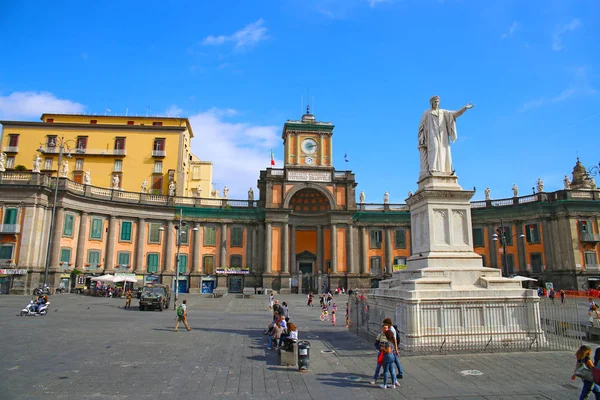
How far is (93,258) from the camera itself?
4216 cm

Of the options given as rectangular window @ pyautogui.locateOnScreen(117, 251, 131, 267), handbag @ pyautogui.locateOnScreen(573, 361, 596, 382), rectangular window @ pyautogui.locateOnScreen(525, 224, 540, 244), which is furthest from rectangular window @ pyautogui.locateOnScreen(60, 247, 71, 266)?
rectangular window @ pyautogui.locateOnScreen(525, 224, 540, 244)

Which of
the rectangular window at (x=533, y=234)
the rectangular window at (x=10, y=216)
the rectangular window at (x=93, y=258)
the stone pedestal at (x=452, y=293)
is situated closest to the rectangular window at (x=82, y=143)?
the rectangular window at (x=93, y=258)

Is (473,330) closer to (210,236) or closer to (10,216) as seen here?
(10,216)

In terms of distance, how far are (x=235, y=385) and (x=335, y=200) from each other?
41668 mm

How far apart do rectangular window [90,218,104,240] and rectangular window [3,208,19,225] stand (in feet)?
24.4

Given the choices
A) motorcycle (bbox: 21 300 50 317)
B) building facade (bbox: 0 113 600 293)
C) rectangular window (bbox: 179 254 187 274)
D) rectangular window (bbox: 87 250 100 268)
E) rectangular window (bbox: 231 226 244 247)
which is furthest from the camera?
rectangular window (bbox: 231 226 244 247)

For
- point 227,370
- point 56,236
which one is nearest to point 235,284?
point 56,236

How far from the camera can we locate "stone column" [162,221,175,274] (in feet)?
152

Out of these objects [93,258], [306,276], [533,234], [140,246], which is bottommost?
[306,276]

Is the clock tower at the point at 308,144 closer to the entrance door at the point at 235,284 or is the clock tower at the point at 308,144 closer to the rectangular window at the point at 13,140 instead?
the entrance door at the point at 235,284

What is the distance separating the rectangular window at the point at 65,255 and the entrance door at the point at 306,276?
79.7ft

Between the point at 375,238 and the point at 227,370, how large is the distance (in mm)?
42428

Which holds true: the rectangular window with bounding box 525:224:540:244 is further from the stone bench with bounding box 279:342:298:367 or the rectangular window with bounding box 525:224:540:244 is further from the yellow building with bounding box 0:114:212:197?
the stone bench with bounding box 279:342:298:367

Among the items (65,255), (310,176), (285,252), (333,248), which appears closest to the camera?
(65,255)
